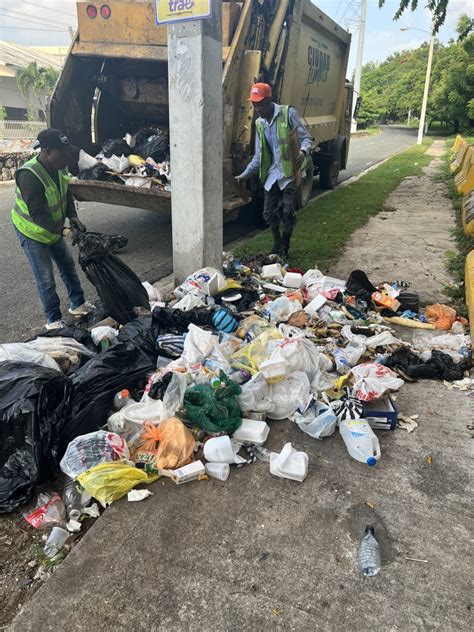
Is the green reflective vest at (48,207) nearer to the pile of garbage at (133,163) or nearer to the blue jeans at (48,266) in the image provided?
the blue jeans at (48,266)

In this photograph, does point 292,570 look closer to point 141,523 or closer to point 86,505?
point 141,523

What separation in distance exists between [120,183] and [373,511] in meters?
4.73

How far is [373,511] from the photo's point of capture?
2.15 meters

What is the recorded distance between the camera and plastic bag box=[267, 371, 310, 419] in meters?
2.84

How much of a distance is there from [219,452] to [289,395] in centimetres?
64

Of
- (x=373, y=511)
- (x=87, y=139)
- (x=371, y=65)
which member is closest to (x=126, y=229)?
(x=87, y=139)

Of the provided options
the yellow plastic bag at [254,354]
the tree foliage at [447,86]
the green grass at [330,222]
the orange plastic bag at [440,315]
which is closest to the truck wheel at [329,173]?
the green grass at [330,222]

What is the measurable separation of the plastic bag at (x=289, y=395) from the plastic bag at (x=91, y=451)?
0.89 m

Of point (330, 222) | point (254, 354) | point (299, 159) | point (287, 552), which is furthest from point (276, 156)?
point (287, 552)

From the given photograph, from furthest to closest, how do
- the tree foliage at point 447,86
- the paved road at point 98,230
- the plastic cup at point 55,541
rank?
the tree foliage at point 447,86 → the paved road at point 98,230 → the plastic cup at point 55,541

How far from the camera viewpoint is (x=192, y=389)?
9.16 feet

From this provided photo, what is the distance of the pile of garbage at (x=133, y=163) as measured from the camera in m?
5.62

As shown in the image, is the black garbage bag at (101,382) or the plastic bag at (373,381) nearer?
the black garbage bag at (101,382)

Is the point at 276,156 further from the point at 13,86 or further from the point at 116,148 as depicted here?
the point at 13,86
